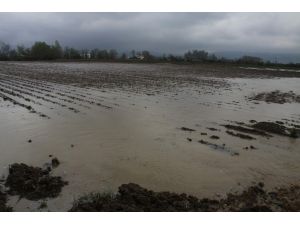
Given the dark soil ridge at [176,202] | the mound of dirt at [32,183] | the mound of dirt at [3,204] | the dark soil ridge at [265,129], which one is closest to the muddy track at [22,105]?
the mound of dirt at [32,183]

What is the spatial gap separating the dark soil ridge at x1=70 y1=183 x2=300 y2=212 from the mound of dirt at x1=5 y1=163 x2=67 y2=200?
67 centimetres

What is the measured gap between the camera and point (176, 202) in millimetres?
5270

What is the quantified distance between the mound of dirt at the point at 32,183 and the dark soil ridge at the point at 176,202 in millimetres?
668

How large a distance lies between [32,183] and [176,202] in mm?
2537

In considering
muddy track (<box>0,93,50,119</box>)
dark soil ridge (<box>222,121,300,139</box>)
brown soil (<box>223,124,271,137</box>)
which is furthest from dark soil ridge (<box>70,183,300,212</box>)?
muddy track (<box>0,93,50,119</box>)

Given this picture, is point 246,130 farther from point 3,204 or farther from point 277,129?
point 3,204

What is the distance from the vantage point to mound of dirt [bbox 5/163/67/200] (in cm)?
561

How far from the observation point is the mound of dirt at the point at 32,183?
561cm

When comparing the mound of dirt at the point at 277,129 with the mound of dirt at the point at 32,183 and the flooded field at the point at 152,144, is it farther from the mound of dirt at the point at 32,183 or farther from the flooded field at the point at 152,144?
the mound of dirt at the point at 32,183

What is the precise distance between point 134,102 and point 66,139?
20.7ft

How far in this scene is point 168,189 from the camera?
237 inches

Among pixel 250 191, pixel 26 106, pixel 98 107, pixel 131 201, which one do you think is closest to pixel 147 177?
pixel 131 201

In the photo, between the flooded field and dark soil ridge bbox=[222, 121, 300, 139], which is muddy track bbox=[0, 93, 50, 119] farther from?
dark soil ridge bbox=[222, 121, 300, 139]

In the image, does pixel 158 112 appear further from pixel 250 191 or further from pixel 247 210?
pixel 247 210
